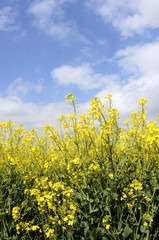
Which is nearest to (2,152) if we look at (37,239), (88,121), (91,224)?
(37,239)

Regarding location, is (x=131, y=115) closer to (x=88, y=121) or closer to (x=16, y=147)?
(x=88, y=121)

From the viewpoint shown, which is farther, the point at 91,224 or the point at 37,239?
the point at 37,239

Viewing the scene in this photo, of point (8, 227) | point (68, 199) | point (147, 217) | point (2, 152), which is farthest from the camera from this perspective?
point (2, 152)

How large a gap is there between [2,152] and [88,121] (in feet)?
7.41

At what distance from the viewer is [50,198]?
2.96 meters

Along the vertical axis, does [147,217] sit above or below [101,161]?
below

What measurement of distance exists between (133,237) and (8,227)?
2040 mm

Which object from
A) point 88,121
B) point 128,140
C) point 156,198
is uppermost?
point 88,121

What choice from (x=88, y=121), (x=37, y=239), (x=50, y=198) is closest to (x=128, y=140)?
(x=88, y=121)

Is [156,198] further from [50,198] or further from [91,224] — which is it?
[50,198]

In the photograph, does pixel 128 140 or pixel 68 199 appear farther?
pixel 128 140

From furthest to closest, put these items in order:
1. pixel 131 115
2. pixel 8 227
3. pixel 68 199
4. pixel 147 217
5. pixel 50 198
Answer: pixel 131 115 < pixel 8 227 < pixel 68 199 < pixel 50 198 < pixel 147 217

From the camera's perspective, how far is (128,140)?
3801 millimetres

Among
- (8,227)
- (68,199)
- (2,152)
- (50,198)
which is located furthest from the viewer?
(2,152)
